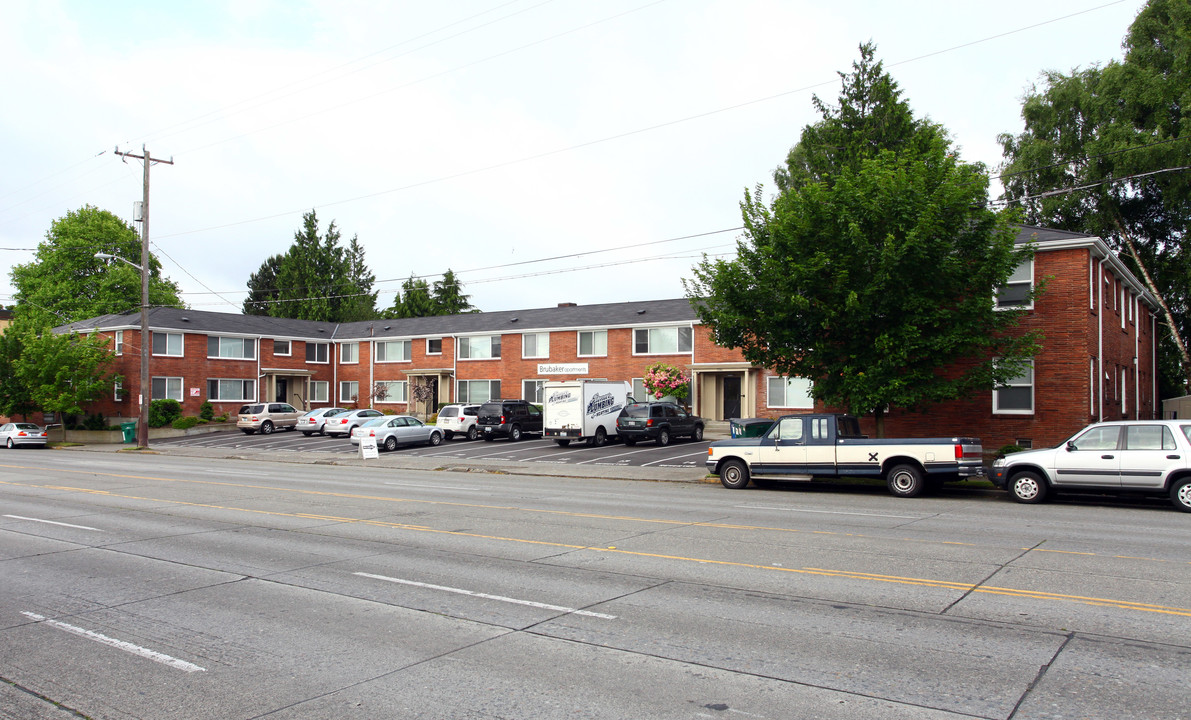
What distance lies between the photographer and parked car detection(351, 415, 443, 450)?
33.9m

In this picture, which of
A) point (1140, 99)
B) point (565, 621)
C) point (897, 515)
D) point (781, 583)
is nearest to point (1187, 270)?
point (1140, 99)

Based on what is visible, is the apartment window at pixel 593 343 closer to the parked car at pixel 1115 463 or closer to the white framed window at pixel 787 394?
the white framed window at pixel 787 394

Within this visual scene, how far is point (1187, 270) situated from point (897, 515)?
32271 millimetres

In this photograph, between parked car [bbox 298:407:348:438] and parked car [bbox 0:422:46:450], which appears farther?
parked car [bbox 298:407:348:438]

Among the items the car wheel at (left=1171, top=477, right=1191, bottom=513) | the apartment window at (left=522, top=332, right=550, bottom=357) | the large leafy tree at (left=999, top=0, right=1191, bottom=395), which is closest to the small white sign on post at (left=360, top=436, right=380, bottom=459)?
the apartment window at (left=522, top=332, right=550, bottom=357)

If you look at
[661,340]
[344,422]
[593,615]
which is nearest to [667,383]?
[661,340]

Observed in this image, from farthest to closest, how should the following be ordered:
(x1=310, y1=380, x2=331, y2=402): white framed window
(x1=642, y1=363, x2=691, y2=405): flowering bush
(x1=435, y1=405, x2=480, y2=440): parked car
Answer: (x1=310, y1=380, x2=331, y2=402): white framed window
(x1=642, y1=363, x2=691, y2=405): flowering bush
(x1=435, y1=405, x2=480, y2=440): parked car

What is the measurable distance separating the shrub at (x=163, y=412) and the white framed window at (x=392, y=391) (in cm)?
1185

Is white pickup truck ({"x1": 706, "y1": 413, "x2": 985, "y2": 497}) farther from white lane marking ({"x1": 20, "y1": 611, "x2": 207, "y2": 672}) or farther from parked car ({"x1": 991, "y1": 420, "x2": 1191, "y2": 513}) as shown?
white lane marking ({"x1": 20, "y1": 611, "x2": 207, "y2": 672})

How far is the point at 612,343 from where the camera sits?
4381 centimetres

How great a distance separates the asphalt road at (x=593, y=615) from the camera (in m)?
4.99

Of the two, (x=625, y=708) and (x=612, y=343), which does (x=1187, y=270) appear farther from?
(x=625, y=708)

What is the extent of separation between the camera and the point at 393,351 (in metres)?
53.6

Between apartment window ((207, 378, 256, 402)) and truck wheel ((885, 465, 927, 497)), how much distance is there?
44.7m
